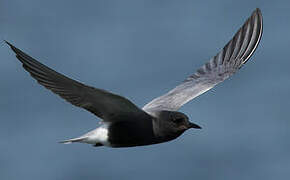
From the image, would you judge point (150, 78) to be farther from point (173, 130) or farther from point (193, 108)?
point (173, 130)

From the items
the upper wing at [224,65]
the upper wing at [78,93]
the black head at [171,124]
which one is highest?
the upper wing at [224,65]

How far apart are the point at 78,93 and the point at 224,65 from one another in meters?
3.75

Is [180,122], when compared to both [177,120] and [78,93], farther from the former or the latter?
[78,93]

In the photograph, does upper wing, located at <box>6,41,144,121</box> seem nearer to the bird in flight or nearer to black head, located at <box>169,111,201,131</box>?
the bird in flight

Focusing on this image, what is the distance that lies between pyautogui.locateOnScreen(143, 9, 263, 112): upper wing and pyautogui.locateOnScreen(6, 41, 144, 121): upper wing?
163 centimetres

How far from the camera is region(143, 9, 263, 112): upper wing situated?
465 inches

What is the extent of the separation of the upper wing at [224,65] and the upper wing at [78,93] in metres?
1.63

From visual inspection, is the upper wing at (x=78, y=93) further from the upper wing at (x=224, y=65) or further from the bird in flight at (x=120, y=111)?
the upper wing at (x=224, y=65)

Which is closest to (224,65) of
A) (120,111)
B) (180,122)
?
(180,122)

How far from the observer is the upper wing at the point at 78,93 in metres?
9.27

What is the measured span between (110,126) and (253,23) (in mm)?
3299

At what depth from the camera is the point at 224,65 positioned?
12.8 meters

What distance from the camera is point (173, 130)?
1022 cm

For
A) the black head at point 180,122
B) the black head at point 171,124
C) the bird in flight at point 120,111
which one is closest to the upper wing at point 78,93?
the bird in flight at point 120,111
